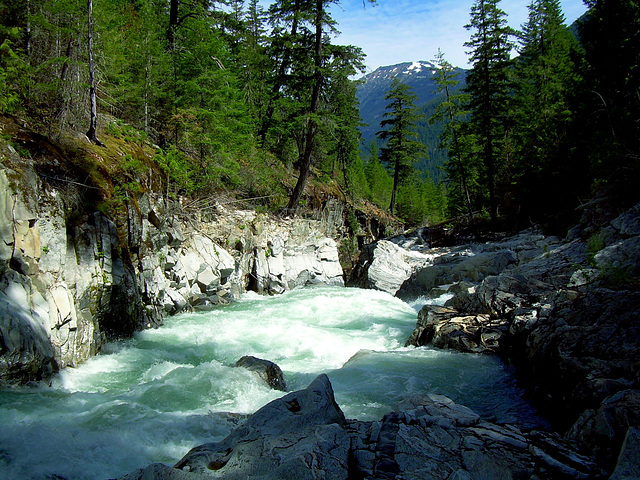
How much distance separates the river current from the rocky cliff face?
52 cm

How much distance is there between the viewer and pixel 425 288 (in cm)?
1650

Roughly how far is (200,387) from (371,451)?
356 cm

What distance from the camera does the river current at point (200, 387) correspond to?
390 centimetres

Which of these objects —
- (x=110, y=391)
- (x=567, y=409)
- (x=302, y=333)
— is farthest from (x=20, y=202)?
(x=567, y=409)

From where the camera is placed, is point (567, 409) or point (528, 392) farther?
point (528, 392)

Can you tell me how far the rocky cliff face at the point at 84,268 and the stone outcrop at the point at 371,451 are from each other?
13.3 feet

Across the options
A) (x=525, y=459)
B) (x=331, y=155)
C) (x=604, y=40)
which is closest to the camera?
(x=525, y=459)

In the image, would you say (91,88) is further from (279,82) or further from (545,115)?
(545,115)

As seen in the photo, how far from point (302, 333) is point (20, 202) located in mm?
6927

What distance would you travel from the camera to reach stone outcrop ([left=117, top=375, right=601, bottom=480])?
2986 millimetres

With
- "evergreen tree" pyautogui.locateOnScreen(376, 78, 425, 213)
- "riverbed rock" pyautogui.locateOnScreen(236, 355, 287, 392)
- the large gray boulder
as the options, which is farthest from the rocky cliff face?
"evergreen tree" pyautogui.locateOnScreen(376, 78, 425, 213)

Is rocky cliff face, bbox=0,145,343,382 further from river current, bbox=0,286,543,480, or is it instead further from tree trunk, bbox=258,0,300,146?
tree trunk, bbox=258,0,300,146

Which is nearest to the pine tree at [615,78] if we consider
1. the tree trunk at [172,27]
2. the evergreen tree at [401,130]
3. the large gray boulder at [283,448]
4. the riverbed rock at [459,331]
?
the riverbed rock at [459,331]

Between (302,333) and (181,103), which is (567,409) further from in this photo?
(181,103)
